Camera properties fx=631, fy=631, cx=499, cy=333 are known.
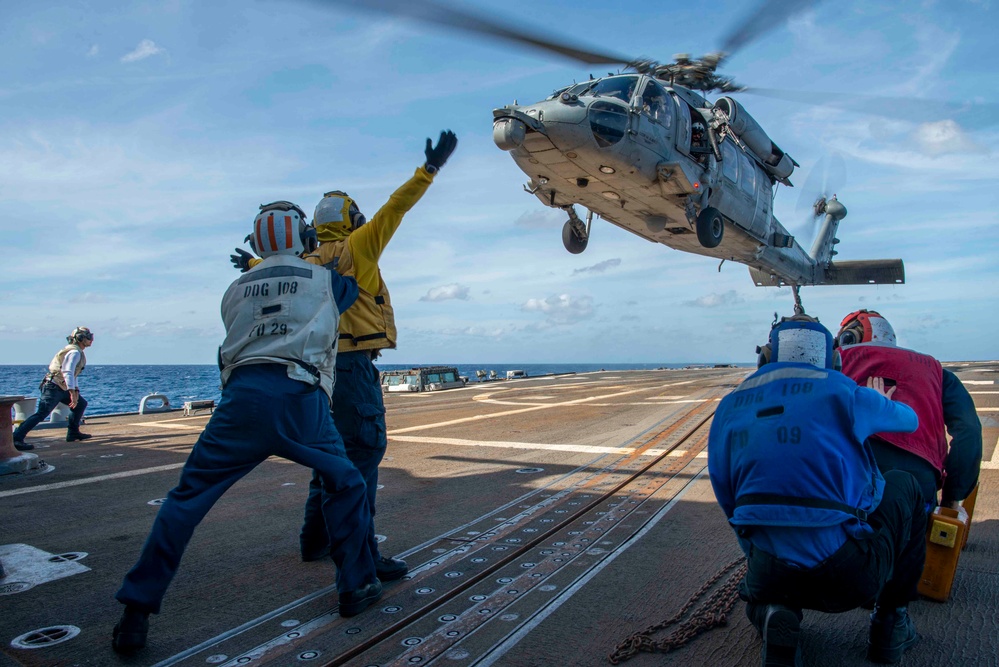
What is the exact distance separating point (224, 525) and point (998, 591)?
4750mm

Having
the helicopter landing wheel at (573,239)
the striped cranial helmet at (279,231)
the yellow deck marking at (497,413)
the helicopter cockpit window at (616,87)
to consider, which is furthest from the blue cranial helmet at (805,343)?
the helicopter landing wheel at (573,239)

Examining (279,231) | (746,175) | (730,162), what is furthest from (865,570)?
(746,175)

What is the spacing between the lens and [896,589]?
255cm

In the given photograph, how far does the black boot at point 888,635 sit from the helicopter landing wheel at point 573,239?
11992 millimetres

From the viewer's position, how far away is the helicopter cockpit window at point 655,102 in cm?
1134

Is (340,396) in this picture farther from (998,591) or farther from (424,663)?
(998,591)

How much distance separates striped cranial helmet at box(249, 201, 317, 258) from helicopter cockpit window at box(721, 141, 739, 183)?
11.3m

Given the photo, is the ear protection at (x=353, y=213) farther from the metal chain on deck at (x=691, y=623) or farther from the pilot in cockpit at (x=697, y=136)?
the pilot in cockpit at (x=697, y=136)

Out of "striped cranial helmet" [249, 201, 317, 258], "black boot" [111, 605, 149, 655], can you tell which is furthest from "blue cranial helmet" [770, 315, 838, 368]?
"black boot" [111, 605, 149, 655]

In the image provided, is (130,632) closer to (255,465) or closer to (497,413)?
(255,465)

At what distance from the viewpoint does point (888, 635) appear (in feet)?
8.32

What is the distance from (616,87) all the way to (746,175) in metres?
4.35

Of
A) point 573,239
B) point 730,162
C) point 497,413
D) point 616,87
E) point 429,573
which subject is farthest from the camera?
point 573,239

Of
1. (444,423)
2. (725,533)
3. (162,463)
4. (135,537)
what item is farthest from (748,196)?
(135,537)
